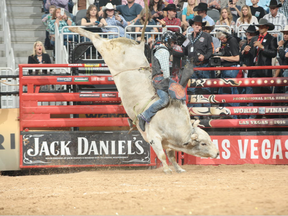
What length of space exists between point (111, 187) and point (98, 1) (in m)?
8.82

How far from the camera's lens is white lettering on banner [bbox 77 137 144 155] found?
7797 millimetres

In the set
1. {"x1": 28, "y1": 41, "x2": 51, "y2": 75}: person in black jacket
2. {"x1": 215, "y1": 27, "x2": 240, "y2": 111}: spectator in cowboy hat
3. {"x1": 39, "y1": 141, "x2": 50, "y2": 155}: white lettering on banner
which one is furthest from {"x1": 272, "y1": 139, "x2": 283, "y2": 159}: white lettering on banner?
{"x1": 28, "y1": 41, "x2": 51, "y2": 75}: person in black jacket

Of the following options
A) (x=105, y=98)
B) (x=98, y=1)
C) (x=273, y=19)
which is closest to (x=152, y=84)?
(x=105, y=98)

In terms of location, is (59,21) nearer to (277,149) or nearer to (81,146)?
(81,146)

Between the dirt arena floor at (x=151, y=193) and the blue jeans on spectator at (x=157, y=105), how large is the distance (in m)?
0.96

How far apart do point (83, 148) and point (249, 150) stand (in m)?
3.10

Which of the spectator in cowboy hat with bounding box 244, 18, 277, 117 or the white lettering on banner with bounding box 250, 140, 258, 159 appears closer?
the white lettering on banner with bounding box 250, 140, 258, 159

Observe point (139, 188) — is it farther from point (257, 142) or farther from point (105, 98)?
point (257, 142)

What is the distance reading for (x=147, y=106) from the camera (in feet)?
22.7

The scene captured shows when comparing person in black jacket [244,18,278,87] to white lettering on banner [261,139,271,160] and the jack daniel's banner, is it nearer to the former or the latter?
white lettering on banner [261,139,271,160]

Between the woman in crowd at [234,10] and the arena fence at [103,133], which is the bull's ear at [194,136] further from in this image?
the woman in crowd at [234,10]

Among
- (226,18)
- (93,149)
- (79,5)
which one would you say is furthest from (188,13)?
(93,149)

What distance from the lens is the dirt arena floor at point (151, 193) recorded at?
441cm

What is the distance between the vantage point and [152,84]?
23.1 feet
